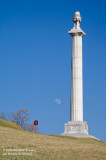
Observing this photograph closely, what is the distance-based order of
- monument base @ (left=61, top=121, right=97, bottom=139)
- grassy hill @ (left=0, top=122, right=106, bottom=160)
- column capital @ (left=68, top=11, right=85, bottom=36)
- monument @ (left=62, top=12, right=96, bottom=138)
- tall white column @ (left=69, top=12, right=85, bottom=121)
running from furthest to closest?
column capital @ (left=68, top=11, right=85, bottom=36) → tall white column @ (left=69, top=12, right=85, bottom=121) → monument @ (left=62, top=12, right=96, bottom=138) → monument base @ (left=61, top=121, right=97, bottom=139) → grassy hill @ (left=0, top=122, right=106, bottom=160)

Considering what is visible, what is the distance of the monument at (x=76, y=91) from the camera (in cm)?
6679

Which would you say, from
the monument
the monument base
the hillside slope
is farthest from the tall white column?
the hillside slope

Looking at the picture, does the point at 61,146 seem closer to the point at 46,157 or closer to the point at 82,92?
the point at 46,157

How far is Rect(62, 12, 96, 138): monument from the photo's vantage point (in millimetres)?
66787

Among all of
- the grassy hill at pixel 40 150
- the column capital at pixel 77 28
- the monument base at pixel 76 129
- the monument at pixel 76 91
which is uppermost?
the column capital at pixel 77 28

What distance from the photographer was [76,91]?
69.2m

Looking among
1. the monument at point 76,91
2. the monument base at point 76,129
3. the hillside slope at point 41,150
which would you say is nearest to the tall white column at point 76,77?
the monument at point 76,91

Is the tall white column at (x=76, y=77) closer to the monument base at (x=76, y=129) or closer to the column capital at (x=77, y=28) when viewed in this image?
the column capital at (x=77, y=28)

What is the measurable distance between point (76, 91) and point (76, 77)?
108 inches

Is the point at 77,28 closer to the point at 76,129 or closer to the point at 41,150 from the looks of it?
the point at 76,129

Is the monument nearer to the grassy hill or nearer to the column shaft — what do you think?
the column shaft

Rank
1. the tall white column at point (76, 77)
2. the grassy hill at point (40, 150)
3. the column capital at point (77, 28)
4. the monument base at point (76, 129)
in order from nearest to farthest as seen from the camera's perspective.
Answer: the grassy hill at point (40, 150) < the monument base at point (76, 129) < the tall white column at point (76, 77) < the column capital at point (77, 28)

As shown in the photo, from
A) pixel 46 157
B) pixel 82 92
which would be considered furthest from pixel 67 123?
pixel 46 157

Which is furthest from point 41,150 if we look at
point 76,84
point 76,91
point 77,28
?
point 77,28
